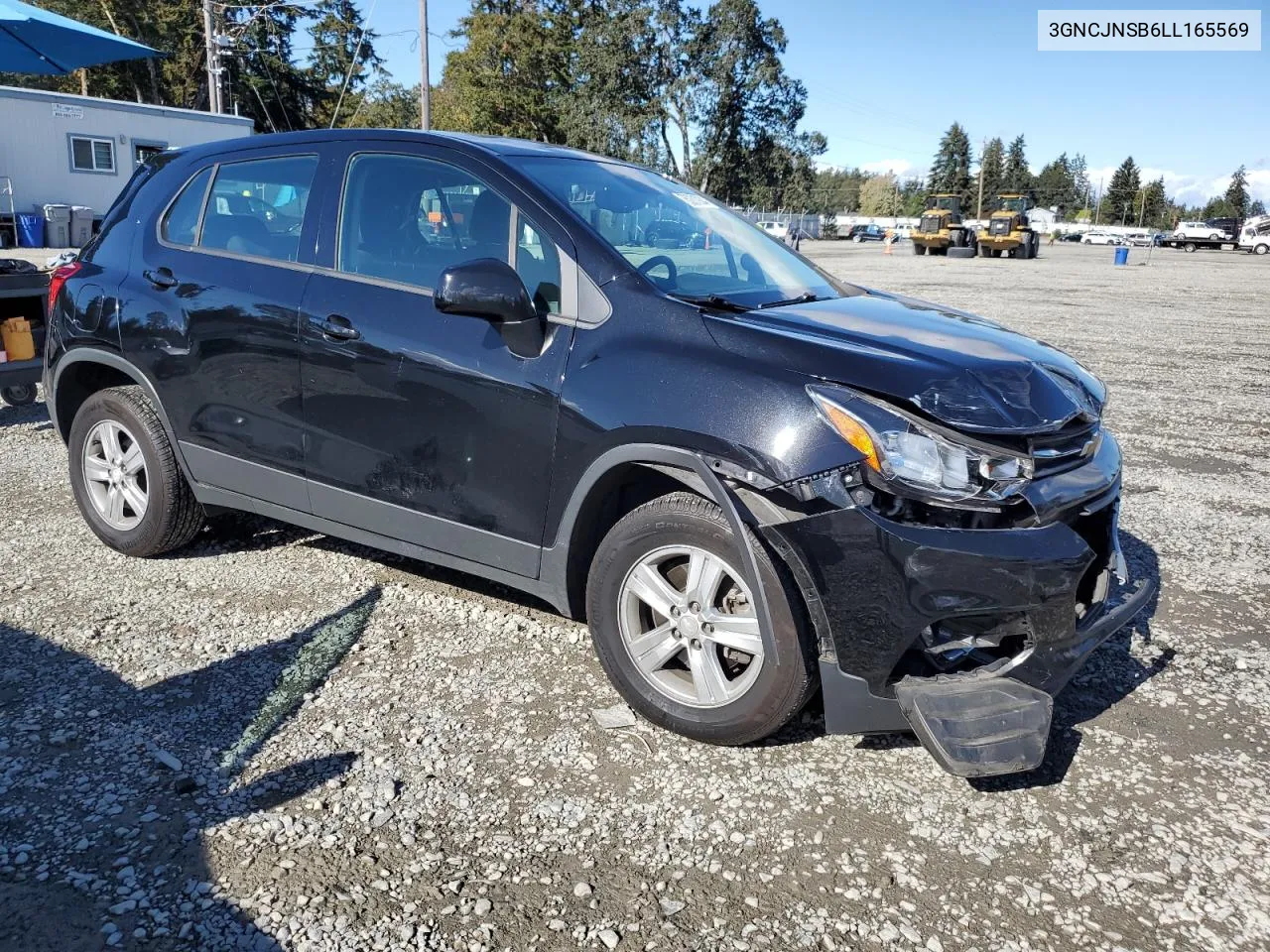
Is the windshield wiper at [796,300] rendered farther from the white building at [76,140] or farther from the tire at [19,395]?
the white building at [76,140]

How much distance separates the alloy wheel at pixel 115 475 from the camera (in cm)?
460

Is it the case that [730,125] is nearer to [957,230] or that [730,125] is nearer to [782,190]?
[782,190]

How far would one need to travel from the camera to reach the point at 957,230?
44.4 m

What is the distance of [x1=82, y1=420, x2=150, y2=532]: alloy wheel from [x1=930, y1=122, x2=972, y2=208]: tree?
12624 cm

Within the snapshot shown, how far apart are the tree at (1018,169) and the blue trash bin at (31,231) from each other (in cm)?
12316

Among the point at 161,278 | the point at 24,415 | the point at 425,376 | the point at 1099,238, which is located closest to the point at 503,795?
the point at 425,376

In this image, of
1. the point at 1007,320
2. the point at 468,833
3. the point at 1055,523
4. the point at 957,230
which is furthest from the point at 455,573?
the point at 957,230

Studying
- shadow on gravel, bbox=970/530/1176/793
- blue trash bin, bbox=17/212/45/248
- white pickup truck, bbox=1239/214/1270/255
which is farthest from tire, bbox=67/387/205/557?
white pickup truck, bbox=1239/214/1270/255

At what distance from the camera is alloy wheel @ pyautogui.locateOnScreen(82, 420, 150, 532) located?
4.60 m

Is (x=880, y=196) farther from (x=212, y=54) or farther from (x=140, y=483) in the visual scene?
(x=140, y=483)

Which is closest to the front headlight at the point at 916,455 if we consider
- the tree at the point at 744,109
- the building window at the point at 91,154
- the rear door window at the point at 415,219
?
the rear door window at the point at 415,219

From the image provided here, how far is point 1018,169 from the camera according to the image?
130 meters

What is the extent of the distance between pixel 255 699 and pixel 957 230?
45.5 m

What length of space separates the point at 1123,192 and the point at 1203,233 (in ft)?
245
